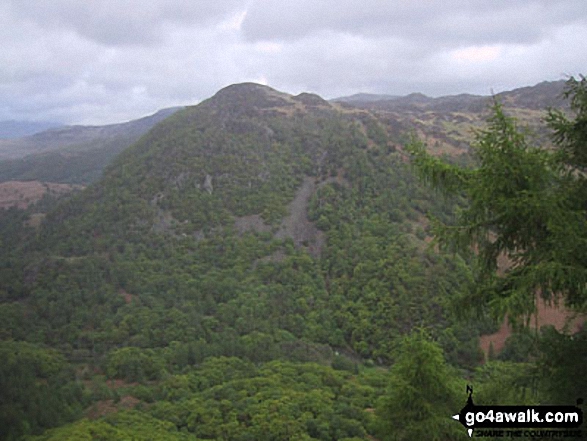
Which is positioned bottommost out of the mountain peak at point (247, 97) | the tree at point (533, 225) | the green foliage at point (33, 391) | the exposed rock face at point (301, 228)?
the green foliage at point (33, 391)

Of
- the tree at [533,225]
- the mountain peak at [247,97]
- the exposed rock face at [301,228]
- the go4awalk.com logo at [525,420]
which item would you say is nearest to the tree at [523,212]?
the tree at [533,225]

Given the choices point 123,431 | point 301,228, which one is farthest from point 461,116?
point 123,431

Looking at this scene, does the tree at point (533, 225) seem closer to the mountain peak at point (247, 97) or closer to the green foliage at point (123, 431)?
the green foliage at point (123, 431)

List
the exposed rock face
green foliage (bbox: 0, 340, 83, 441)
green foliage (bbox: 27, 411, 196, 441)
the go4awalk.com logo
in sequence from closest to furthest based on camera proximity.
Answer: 1. the go4awalk.com logo
2. green foliage (bbox: 27, 411, 196, 441)
3. green foliage (bbox: 0, 340, 83, 441)
4. the exposed rock face

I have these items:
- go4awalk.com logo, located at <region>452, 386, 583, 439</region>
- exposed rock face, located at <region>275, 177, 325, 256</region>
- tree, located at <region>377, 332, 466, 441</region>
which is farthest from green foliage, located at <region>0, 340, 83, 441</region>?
exposed rock face, located at <region>275, 177, 325, 256</region>

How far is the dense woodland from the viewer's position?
6.22 meters

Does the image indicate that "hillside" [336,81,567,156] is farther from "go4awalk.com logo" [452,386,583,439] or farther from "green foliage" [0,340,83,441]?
"go4awalk.com logo" [452,386,583,439]

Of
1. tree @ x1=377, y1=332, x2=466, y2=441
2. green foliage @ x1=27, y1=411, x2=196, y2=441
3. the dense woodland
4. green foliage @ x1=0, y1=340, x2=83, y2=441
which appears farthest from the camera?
green foliage @ x1=0, y1=340, x2=83, y2=441

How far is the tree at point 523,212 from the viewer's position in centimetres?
504

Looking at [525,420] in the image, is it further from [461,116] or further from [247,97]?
[461,116]

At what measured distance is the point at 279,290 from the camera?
57.0 m

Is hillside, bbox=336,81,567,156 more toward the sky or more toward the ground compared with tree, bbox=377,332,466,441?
more toward the sky

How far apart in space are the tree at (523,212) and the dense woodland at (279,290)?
0.12ft

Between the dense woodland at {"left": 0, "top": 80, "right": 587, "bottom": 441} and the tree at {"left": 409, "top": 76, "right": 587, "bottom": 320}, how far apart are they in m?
0.04
